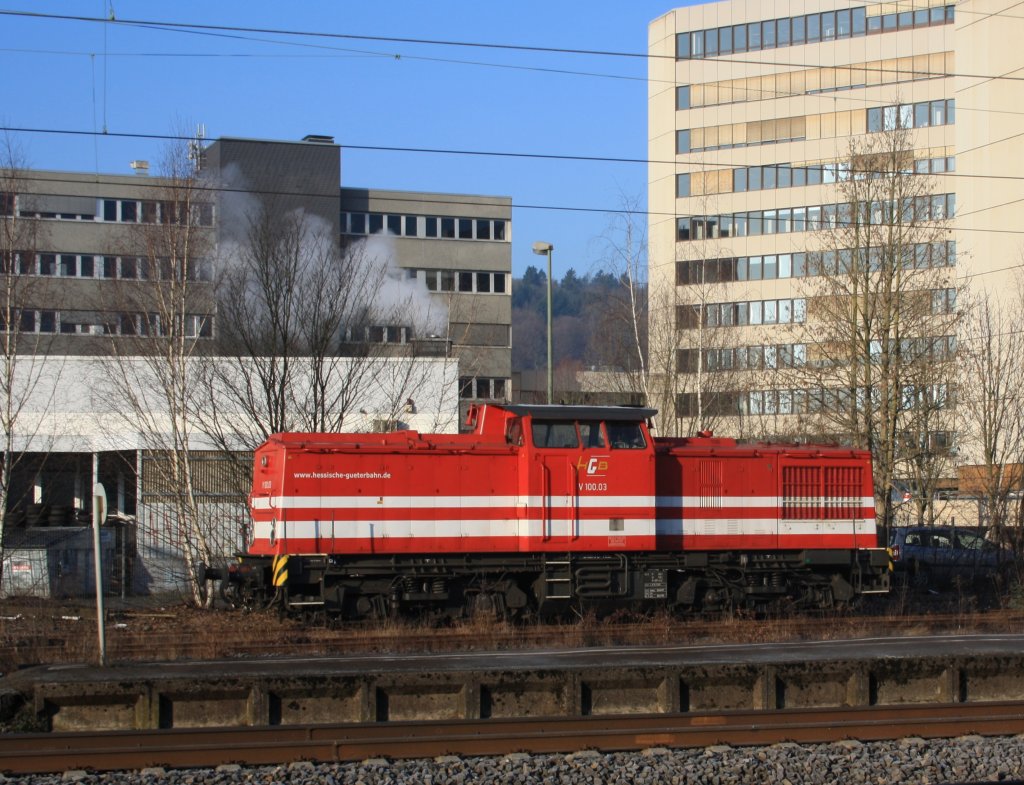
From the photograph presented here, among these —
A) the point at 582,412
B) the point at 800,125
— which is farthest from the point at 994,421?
the point at 800,125

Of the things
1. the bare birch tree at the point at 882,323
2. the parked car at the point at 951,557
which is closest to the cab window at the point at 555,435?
the parked car at the point at 951,557

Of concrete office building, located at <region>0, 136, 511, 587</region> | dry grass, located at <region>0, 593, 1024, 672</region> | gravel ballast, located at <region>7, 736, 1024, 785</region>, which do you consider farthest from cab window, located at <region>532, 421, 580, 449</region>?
gravel ballast, located at <region>7, 736, 1024, 785</region>

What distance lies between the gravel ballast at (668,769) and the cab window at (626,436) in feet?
27.7

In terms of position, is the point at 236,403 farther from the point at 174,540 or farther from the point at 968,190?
the point at 968,190

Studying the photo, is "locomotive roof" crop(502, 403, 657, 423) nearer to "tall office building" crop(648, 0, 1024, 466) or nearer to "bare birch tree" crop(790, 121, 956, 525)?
"bare birch tree" crop(790, 121, 956, 525)

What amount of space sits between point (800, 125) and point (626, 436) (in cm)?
4962

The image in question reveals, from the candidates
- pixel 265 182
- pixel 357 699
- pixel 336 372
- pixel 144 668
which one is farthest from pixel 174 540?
pixel 265 182

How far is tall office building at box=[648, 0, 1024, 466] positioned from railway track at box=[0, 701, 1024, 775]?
38178 mm

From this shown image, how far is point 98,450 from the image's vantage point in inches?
1087

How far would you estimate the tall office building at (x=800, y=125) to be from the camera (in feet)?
175

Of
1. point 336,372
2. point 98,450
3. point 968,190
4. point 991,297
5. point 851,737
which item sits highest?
point 968,190

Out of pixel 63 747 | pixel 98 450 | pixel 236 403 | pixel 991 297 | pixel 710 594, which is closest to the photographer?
pixel 63 747

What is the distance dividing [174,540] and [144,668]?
11.4 m

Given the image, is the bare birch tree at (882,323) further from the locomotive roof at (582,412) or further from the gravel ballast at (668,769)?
the gravel ballast at (668,769)
